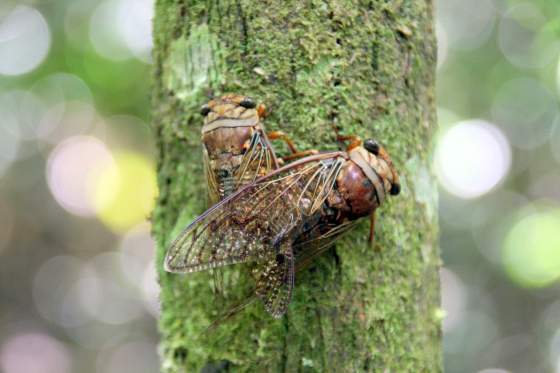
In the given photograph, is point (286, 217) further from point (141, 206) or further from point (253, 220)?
point (141, 206)

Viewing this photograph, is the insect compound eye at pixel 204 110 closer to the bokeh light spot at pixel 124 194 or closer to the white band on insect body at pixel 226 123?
the white band on insect body at pixel 226 123

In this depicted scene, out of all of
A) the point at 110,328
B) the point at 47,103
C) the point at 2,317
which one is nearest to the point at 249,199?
the point at 47,103

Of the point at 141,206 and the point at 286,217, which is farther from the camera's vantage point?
the point at 141,206

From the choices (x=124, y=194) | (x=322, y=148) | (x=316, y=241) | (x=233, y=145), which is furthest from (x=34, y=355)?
(x=322, y=148)

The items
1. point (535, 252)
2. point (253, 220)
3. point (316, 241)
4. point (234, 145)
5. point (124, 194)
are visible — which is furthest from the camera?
point (124, 194)

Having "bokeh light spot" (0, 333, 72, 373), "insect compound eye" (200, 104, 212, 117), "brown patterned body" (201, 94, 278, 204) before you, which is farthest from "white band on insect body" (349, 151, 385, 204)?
"bokeh light spot" (0, 333, 72, 373)

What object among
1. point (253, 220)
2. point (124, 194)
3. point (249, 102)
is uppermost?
point (124, 194)
